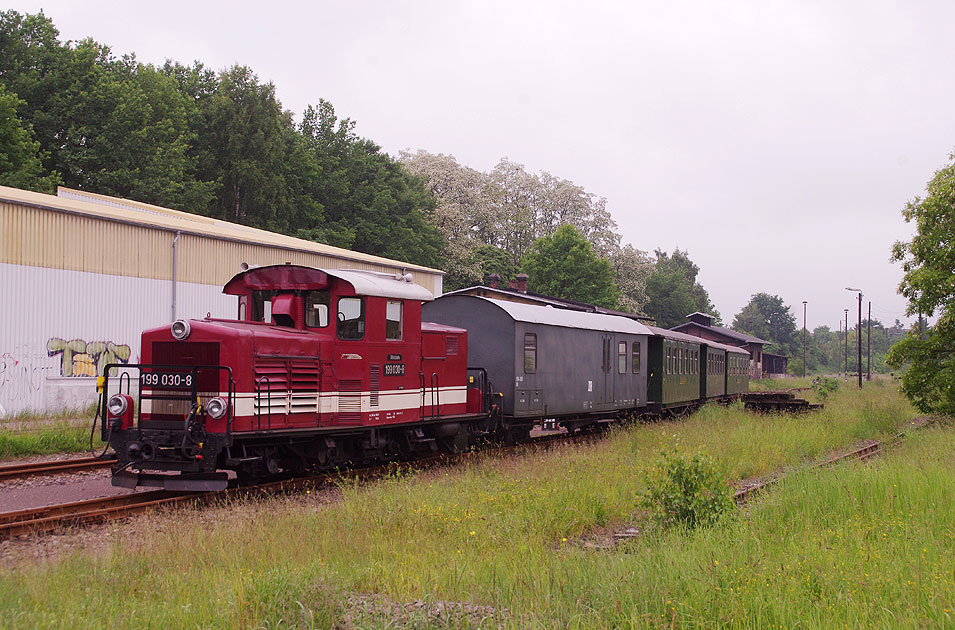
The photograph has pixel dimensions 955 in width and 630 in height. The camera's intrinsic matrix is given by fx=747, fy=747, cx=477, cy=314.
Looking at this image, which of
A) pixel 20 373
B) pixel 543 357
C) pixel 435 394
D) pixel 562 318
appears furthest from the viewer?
pixel 20 373

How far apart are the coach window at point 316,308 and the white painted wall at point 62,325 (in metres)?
9.20

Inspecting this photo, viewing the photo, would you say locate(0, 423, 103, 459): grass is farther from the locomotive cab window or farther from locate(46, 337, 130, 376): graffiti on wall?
the locomotive cab window

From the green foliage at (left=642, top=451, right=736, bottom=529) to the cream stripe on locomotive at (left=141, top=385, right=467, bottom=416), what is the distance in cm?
503

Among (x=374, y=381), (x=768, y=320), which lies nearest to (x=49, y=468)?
(x=374, y=381)

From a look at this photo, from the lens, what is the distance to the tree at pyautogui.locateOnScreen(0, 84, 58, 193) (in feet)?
112

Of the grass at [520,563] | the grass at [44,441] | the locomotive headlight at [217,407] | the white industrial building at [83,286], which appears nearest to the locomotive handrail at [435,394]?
the grass at [520,563]

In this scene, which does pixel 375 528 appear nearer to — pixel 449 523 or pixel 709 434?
pixel 449 523

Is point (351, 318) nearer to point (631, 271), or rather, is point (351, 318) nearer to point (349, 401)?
point (349, 401)

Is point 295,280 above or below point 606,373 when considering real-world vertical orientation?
above

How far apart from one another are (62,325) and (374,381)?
1408 centimetres

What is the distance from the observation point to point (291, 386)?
1120cm

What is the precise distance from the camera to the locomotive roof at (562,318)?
55.2 ft

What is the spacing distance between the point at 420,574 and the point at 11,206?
19507 millimetres

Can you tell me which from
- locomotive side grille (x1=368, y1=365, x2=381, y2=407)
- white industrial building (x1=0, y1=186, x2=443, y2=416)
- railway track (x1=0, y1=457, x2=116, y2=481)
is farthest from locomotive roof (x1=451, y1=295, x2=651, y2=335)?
white industrial building (x1=0, y1=186, x2=443, y2=416)
